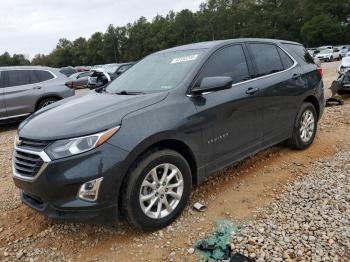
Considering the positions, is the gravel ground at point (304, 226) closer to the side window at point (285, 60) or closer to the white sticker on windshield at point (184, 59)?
the side window at point (285, 60)

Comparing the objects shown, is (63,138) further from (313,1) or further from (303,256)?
(313,1)

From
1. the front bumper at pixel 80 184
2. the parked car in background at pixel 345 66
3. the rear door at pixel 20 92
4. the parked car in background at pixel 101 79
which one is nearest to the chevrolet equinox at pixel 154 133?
the front bumper at pixel 80 184

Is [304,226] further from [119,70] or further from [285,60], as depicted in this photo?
[119,70]

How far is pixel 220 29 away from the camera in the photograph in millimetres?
75438

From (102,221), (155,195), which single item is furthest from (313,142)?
(102,221)

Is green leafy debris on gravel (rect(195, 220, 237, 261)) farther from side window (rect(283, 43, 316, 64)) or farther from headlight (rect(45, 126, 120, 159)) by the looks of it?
side window (rect(283, 43, 316, 64))

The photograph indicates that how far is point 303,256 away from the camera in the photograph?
2990 millimetres

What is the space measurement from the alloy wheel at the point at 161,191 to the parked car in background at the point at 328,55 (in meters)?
35.0

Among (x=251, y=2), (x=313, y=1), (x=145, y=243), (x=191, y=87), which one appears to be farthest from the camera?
(x=251, y=2)

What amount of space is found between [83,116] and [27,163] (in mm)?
625

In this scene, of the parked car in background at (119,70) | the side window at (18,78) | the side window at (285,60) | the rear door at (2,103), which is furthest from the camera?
the side window at (18,78)

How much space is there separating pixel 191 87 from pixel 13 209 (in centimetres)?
247

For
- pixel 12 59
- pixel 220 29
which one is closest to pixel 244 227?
pixel 220 29

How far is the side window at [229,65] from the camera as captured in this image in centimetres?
399
